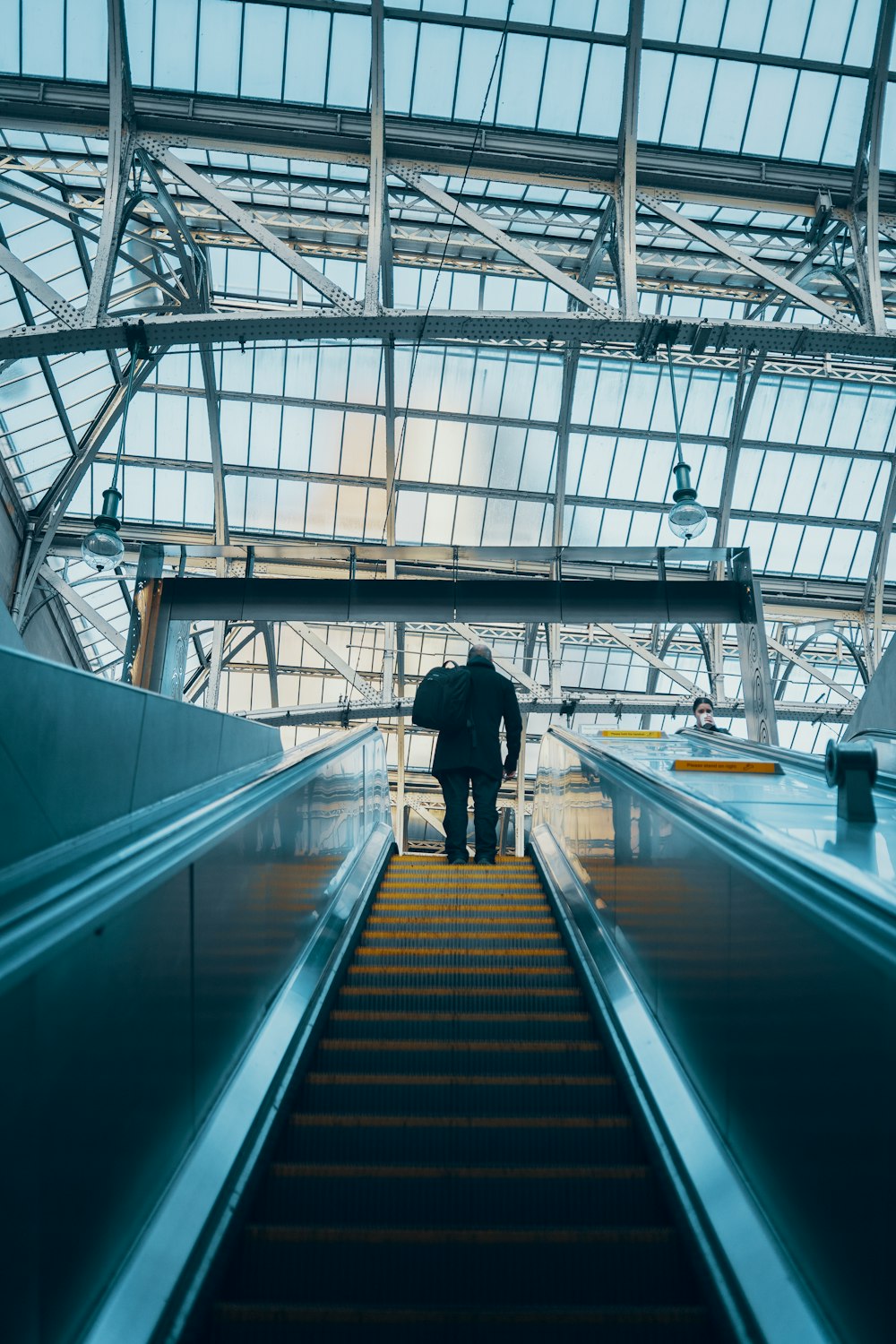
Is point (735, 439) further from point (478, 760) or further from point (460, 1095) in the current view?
point (460, 1095)

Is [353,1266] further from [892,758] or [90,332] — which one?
[90,332]

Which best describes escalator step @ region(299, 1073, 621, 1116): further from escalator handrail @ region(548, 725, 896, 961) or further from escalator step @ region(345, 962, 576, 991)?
escalator handrail @ region(548, 725, 896, 961)

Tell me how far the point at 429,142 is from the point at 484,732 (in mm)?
8681

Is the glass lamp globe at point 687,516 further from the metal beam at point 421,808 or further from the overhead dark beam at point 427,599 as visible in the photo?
the metal beam at point 421,808

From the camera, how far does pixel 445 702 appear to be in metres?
8.69

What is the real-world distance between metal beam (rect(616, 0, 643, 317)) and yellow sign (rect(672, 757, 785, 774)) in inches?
290

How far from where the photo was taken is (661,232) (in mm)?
16422

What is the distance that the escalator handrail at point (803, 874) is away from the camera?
7.01 feet

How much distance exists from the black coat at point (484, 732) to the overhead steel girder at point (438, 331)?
4474 mm

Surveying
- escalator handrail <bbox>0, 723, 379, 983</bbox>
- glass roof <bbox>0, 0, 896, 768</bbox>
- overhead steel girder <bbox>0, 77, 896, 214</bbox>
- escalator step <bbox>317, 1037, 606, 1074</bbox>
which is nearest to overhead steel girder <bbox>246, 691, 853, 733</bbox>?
glass roof <bbox>0, 0, 896, 768</bbox>

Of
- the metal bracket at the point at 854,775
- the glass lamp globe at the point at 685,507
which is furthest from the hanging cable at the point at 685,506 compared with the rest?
the metal bracket at the point at 854,775

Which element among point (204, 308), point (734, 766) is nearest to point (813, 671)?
point (204, 308)

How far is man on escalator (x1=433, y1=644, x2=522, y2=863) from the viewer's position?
8.70 meters

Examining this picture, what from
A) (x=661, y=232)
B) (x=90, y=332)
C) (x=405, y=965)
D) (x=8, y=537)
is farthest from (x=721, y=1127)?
(x=8, y=537)
